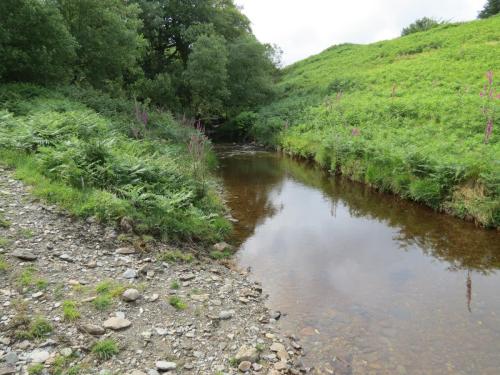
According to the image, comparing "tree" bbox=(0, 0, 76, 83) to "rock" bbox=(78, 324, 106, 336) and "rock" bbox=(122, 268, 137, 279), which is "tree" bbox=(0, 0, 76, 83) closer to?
"rock" bbox=(122, 268, 137, 279)

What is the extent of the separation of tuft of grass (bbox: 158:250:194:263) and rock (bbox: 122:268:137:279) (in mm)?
792

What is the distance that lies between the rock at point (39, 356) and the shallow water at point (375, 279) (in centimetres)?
353

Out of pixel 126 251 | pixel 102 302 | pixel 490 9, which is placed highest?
pixel 490 9

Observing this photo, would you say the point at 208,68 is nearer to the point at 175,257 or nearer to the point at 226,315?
the point at 175,257

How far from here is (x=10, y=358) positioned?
4.50 m

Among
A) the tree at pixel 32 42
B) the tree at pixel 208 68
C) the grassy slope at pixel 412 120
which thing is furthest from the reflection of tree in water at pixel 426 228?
the tree at pixel 208 68

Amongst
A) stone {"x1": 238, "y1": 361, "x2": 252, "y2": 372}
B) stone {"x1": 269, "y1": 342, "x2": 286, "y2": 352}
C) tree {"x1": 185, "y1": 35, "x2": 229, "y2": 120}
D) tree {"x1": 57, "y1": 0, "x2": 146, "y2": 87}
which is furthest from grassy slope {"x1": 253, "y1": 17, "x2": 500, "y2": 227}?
tree {"x1": 57, "y1": 0, "x2": 146, "y2": 87}

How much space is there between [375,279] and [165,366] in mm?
5179

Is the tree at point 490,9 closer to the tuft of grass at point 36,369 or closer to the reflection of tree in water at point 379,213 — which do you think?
the reflection of tree in water at point 379,213

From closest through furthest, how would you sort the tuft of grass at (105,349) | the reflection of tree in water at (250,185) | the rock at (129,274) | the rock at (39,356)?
the rock at (39,356), the tuft of grass at (105,349), the rock at (129,274), the reflection of tree in water at (250,185)

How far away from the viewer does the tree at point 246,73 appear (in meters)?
37.6

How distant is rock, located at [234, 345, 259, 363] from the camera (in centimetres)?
535

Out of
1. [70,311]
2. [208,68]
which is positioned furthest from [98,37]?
[70,311]

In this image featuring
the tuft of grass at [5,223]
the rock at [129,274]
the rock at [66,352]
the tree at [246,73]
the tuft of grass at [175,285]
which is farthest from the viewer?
the tree at [246,73]
